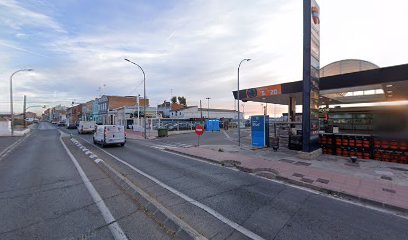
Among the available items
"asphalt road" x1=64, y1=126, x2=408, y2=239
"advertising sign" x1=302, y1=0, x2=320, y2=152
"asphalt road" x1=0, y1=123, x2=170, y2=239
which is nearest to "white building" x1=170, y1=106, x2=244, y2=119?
"advertising sign" x1=302, y1=0, x2=320, y2=152

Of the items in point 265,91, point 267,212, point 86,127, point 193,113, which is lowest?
point 267,212

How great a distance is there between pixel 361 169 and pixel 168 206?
881cm

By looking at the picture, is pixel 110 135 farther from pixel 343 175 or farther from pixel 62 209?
pixel 343 175

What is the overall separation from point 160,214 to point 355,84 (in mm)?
13926

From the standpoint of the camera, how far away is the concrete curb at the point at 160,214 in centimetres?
405

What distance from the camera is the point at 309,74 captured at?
39.3 ft

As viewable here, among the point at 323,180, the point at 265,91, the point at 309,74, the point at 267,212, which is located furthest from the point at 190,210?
the point at 265,91

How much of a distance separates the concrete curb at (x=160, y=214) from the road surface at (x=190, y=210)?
0.12m

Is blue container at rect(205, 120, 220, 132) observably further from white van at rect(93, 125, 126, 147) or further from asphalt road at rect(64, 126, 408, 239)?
asphalt road at rect(64, 126, 408, 239)

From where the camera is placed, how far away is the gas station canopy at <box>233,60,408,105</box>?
474 inches

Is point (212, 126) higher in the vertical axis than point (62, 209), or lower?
higher

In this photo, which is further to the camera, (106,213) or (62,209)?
(62,209)

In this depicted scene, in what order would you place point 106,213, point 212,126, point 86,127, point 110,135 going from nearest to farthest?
1. point 106,213
2. point 110,135
3. point 86,127
4. point 212,126

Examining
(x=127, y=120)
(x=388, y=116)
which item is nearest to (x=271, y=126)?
(x=388, y=116)
